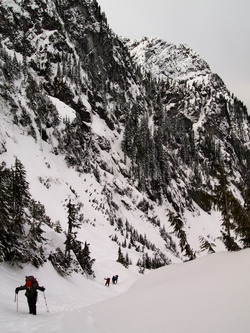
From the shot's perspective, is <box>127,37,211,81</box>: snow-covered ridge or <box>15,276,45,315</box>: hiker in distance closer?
<box>15,276,45,315</box>: hiker in distance

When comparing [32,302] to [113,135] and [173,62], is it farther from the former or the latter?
[173,62]

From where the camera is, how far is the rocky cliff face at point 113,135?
164 feet

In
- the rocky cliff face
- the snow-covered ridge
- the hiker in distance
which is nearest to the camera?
the hiker in distance

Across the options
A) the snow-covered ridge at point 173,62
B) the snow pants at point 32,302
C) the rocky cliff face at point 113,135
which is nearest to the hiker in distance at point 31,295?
the snow pants at point 32,302

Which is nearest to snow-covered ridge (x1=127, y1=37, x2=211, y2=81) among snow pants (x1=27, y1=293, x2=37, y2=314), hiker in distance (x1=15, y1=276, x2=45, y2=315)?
hiker in distance (x1=15, y1=276, x2=45, y2=315)

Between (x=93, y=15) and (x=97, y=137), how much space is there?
54.2 metres

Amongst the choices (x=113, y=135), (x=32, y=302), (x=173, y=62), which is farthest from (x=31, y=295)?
(x=173, y=62)

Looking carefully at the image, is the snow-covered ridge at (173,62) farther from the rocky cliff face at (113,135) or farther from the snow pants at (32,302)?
the snow pants at (32,302)

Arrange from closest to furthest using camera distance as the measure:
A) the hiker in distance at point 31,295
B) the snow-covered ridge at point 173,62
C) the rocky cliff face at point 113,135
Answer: the hiker in distance at point 31,295 → the rocky cliff face at point 113,135 → the snow-covered ridge at point 173,62

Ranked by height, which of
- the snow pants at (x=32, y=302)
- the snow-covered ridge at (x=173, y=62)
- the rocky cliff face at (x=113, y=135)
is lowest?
the snow pants at (x=32, y=302)

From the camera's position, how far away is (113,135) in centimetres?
8925

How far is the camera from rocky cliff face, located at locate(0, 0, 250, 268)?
49969 millimetres

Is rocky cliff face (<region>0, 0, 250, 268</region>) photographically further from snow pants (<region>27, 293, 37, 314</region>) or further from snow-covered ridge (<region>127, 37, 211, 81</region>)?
snow-covered ridge (<region>127, 37, 211, 81</region>)

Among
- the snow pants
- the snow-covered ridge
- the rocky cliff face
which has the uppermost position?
the snow-covered ridge
